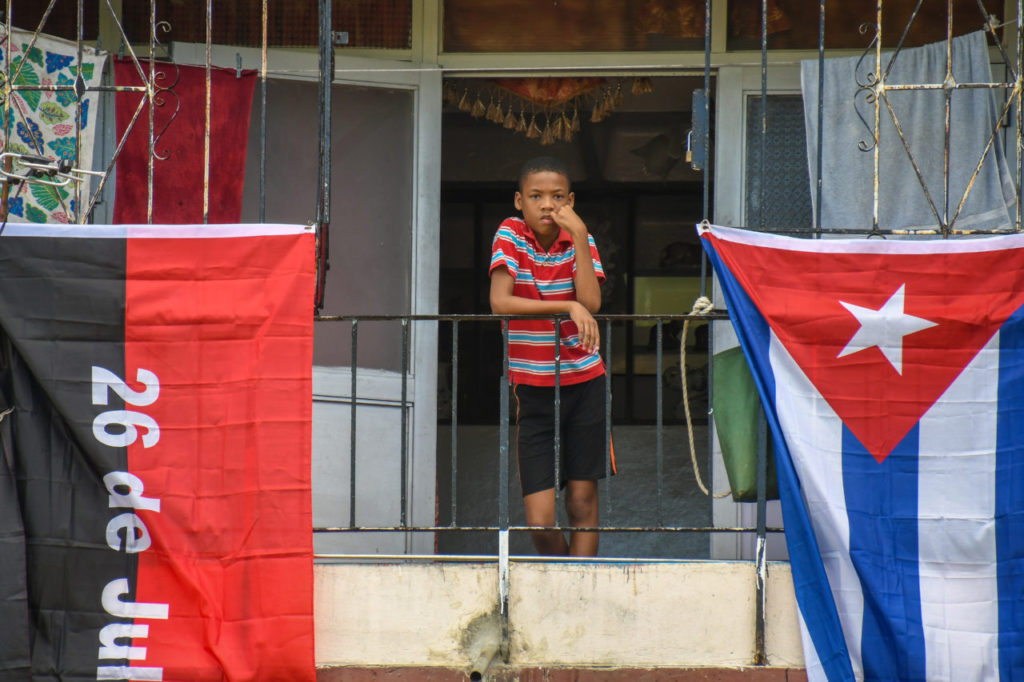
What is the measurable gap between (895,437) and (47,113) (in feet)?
13.4

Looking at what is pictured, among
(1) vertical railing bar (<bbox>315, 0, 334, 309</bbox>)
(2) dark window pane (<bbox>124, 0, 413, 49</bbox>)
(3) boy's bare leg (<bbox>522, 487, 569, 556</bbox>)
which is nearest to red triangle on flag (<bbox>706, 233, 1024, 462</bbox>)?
(3) boy's bare leg (<bbox>522, 487, 569, 556</bbox>)

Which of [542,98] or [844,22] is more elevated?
[844,22]

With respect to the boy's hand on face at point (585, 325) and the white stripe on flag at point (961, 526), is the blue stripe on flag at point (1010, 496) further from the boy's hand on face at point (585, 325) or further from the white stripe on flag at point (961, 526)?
the boy's hand on face at point (585, 325)

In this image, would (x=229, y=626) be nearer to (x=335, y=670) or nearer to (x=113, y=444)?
(x=335, y=670)

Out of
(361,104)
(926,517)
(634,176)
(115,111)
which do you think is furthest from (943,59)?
(115,111)

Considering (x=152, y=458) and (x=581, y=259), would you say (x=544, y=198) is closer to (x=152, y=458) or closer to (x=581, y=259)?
(x=581, y=259)

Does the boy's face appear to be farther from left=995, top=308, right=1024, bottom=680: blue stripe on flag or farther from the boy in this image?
left=995, top=308, right=1024, bottom=680: blue stripe on flag

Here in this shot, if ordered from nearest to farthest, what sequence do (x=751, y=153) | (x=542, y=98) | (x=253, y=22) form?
(x=751, y=153) < (x=253, y=22) < (x=542, y=98)

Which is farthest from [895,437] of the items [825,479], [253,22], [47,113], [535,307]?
[47,113]

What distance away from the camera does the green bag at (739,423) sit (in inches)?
177

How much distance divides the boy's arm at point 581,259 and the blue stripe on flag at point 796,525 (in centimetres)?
53

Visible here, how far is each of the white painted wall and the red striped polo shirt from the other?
832 mm

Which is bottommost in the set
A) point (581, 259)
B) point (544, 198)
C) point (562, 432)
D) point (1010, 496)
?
point (1010, 496)

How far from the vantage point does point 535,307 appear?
4.59 metres
